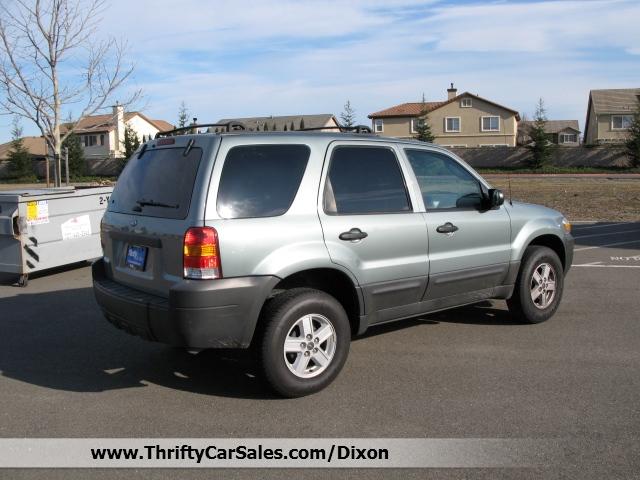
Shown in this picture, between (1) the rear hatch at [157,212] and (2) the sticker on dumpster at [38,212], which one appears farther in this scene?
(2) the sticker on dumpster at [38,212]

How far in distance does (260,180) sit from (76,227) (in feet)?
21.3

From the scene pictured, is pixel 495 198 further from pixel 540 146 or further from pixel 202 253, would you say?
pixel 540 146

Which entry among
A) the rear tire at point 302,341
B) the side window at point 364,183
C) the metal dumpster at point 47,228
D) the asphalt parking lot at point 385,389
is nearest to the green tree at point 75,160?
the metal dumpster at point 47,228

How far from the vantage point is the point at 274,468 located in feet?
11.8

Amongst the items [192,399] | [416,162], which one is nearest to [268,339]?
[192,399]

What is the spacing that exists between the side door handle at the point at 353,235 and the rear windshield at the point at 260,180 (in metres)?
0.49

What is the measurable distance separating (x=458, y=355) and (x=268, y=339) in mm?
1967

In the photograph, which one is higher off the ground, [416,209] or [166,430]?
[416,209]

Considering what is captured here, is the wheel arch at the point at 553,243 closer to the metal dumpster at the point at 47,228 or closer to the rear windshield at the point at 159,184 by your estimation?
the rear windshield at the point at 159,184

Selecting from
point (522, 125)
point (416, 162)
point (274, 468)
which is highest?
point (522, 125)

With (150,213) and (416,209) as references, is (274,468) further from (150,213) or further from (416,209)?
(416,209)

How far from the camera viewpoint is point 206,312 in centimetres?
420

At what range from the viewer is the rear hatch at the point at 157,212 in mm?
4340

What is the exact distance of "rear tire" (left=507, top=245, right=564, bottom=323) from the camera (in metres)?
6.31
